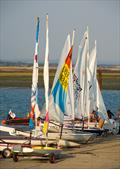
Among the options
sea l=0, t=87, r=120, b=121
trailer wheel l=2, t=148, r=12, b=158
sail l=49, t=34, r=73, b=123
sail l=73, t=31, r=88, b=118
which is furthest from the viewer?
sea l=0, t=87, r=120, b=121

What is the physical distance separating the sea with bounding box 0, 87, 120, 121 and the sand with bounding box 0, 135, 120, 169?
51.9ft

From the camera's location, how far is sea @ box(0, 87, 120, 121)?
46812 mm

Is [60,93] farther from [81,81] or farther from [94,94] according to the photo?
[94,94]

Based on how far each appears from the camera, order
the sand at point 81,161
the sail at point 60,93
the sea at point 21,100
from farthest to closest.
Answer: the sea at point 21,100 → the sail at point 60,93 → the sand at point 81,161

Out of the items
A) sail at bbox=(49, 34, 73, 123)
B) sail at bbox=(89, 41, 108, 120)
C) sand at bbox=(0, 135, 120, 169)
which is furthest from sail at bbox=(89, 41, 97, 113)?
sail at bbox=(49, 34, 73, 123)

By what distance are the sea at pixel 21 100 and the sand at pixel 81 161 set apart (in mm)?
15811

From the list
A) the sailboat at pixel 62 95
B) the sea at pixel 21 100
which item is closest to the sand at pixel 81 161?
the sailboat at pixel 62 95

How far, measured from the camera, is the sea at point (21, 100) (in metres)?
46.8

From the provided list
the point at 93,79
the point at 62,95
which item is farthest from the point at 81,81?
the point at 62,95

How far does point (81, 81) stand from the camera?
31.5 m

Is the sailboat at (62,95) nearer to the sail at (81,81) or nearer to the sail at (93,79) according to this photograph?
the sail at (81,81)

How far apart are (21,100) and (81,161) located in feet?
112

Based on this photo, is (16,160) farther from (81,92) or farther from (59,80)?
(81,92)

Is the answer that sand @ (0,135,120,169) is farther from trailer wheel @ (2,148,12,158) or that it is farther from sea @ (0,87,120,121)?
sea @ (0,87,120,121)
